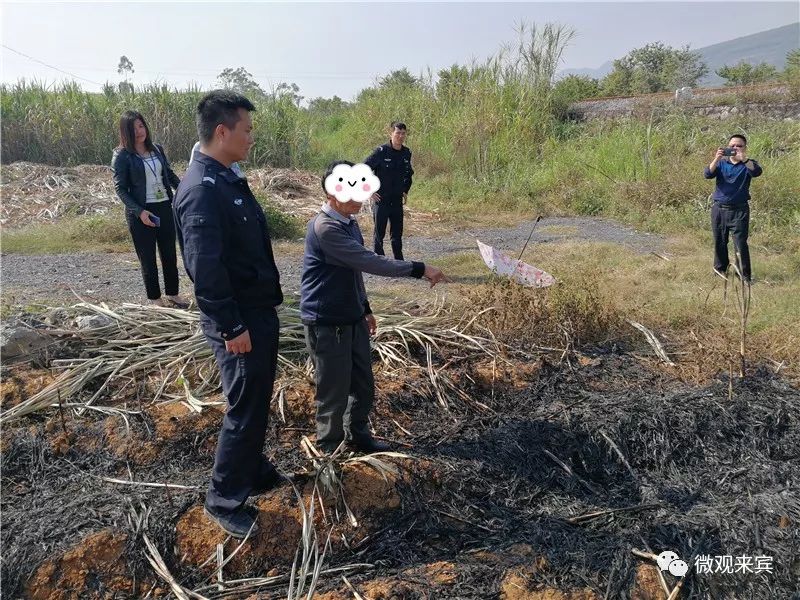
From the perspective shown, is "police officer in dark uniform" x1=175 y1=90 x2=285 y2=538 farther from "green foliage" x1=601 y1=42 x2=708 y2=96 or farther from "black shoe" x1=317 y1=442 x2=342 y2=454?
"green foliage" x1=601 y1=42 x2=708 y2=96

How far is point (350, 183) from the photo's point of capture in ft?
8.82

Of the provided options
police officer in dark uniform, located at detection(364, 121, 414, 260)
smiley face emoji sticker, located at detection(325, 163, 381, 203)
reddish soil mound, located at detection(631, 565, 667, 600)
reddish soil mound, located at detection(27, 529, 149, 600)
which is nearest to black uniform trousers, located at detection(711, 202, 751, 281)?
police officer in dark uniform, located at detection(364, 121, 414, 260)

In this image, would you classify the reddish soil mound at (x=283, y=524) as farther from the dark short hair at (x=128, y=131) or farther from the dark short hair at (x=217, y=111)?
the dark short hair at (x=128, y=131)

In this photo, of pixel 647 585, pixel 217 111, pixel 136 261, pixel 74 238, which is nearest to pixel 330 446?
pixel 647 585

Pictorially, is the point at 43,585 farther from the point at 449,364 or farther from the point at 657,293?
the point at 657,293

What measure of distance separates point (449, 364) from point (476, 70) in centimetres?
1230

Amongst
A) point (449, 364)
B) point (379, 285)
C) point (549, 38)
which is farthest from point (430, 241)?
point (549, 38)

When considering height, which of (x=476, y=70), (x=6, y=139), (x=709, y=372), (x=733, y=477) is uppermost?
(x=476, y=70)

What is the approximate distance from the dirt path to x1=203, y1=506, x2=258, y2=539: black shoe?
323cm

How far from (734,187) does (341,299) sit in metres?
4.88

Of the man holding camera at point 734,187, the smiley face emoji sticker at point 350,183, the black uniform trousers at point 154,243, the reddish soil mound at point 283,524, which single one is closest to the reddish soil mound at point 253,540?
the reddish soil mound at point 283,524

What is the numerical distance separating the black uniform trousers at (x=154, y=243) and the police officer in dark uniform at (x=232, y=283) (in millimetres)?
2503

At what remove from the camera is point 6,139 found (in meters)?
13.9

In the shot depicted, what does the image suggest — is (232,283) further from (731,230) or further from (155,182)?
(731,230)
